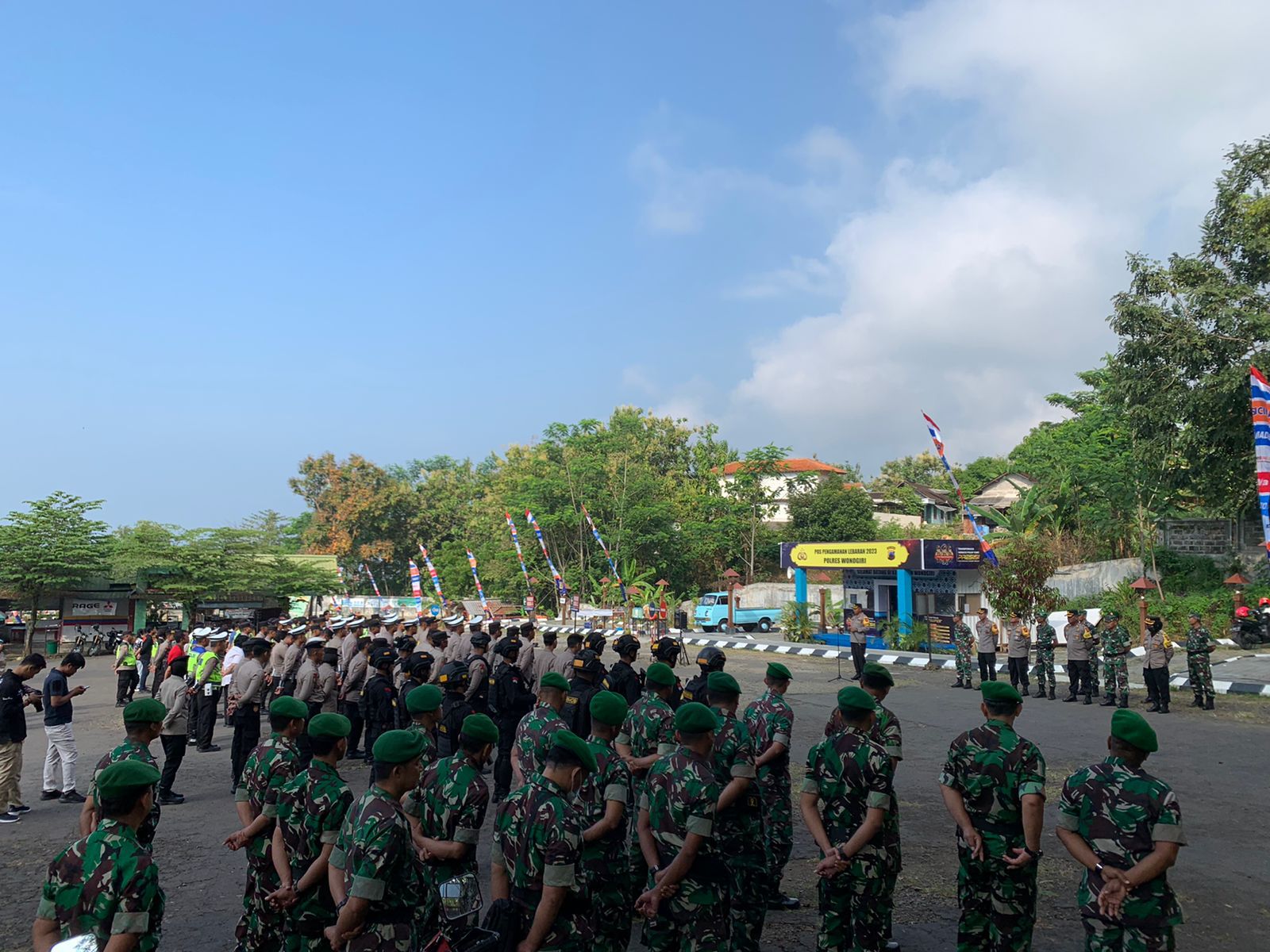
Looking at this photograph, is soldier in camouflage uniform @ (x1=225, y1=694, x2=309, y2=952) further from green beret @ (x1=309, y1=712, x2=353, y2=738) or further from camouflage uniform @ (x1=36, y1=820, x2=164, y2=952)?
camouflage uniform @ (x1=36, y1=820, x2=164, y2=952)

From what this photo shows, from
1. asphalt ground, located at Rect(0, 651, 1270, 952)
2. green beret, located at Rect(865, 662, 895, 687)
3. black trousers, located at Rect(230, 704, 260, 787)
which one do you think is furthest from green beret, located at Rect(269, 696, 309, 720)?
black trousers, located at Rect(230, 704, 260, 787)

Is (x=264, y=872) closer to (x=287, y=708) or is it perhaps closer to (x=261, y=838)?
(x=261, y=838)

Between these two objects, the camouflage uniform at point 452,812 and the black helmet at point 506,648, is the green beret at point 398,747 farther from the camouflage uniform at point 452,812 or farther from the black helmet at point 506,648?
the black helmet at point 506,648

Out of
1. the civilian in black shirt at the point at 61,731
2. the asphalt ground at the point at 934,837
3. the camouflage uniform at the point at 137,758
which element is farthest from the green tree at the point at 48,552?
the camouflage uniform at the point at 137,758

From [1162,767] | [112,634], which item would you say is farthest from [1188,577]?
[112,634]

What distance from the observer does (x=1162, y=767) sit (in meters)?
11.0

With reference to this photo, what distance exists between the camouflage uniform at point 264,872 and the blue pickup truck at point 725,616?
33916 mm

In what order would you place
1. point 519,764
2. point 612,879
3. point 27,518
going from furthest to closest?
1. point 27,518
2. point 519,764
3. point 612,879

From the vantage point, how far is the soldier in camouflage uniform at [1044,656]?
→ 1714 centimetres

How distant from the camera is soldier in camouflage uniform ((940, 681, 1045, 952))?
15.5 feet

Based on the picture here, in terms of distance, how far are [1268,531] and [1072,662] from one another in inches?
167

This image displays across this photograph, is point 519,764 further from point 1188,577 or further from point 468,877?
point 1188,577

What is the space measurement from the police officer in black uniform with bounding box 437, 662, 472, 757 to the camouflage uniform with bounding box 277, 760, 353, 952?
2432 millimetres

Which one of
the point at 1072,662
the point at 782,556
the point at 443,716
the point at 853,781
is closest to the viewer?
the point at 853,781
